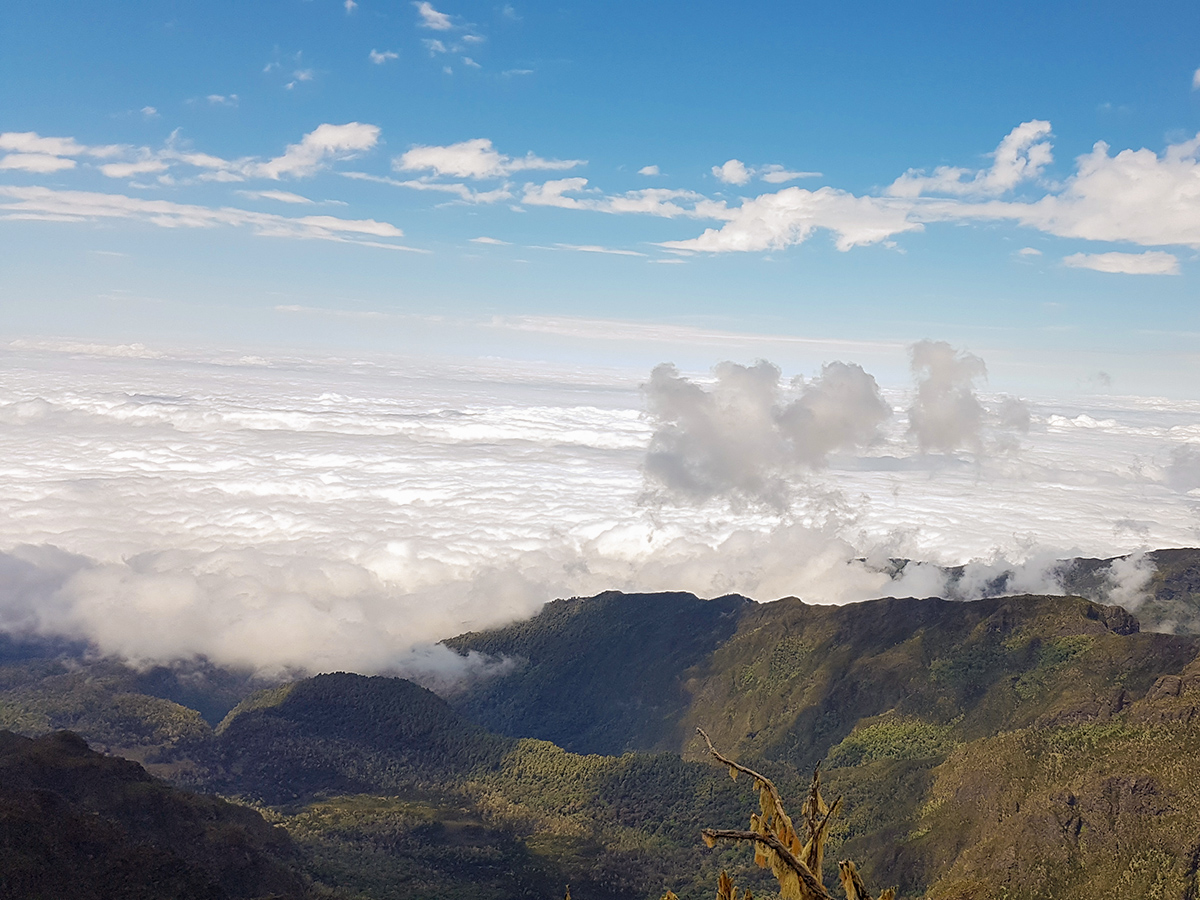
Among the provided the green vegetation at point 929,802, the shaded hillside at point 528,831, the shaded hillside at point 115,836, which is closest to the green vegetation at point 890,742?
the green vegetation at point 929,802

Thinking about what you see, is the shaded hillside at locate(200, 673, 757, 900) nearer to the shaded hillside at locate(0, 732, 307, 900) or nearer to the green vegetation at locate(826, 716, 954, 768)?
the shaded hillside at locate(0, 732, 307, 900)

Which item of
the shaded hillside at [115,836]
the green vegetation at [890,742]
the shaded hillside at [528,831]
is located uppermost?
the shaded hillside at [115,836]

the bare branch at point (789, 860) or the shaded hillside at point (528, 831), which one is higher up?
the bare branch at point (789, 860)

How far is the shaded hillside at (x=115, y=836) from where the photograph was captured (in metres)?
89.8

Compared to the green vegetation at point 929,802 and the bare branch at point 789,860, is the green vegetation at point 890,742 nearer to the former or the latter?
the green vegetation at point 929,802

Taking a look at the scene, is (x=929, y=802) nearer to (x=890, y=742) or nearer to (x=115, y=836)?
(x=890, y=742)

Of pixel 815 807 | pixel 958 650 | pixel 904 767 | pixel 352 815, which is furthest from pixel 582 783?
pixel 815 807

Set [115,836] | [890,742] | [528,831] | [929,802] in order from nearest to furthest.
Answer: [115,836] → [929,802] → [528,831] → [890,742]

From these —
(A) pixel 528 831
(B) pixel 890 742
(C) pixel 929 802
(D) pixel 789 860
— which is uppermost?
(D) pixel 789 860

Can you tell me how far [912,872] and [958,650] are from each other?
78515 mm

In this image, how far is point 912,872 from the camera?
12812 cm

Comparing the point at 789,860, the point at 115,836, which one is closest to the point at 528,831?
the point at 115,836

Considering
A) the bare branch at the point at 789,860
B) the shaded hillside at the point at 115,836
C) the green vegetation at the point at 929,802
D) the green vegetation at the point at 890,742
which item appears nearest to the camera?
the bare branch at the point at 789,860

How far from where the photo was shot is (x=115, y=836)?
9875 cm
